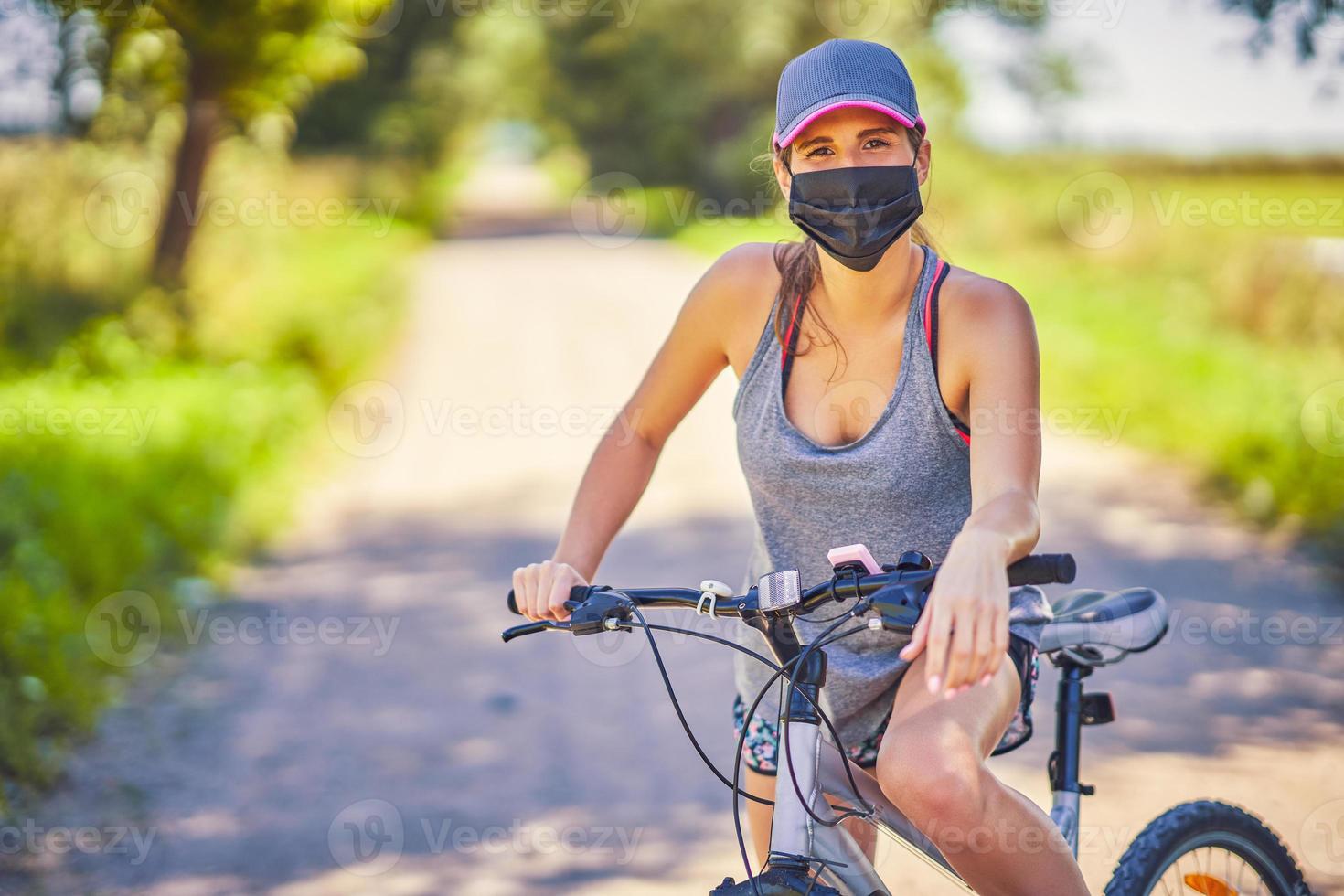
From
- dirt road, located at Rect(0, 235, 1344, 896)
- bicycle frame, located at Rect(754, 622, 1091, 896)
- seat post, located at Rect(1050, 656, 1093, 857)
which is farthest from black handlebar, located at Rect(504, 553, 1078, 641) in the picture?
dirt road, located at Rect(0, 235, 1344, 896)

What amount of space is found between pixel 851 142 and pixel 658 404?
0.70m

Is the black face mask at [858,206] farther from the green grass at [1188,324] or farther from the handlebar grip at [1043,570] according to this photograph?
the handlebar grip at [1043,570]

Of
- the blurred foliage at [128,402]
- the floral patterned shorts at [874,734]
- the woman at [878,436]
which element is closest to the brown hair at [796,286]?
the woman at [878,436]

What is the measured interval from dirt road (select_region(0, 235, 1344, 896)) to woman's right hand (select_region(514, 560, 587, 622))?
1.88 meters

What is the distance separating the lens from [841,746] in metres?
2.02

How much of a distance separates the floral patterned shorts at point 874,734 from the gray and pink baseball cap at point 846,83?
0.94 metres

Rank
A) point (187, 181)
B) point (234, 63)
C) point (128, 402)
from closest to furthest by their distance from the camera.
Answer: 1. point (128, 402)
2. point (234, 63)
3. point (187, 181)

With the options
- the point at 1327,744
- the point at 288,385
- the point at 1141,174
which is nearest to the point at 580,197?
the point at 1141,174

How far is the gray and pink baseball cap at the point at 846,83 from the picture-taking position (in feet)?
6.61

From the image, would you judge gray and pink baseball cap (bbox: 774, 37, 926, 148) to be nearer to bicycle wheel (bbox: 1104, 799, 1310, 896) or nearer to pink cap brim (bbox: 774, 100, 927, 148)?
pink cap brim (bbox: 774, 100, 927, 148)

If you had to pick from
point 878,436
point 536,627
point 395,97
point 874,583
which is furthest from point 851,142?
point 395,97

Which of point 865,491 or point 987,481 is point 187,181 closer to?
point 865,491

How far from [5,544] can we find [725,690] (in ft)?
11.0

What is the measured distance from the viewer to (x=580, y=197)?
47.2 meters
